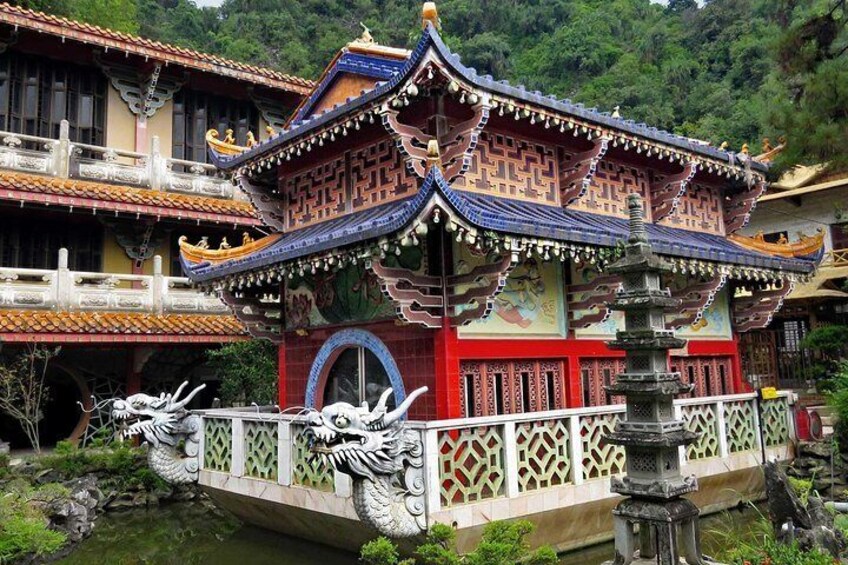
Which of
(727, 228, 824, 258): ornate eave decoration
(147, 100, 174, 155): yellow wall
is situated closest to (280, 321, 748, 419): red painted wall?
(727, 228, 824, 258): ornate eave decoration

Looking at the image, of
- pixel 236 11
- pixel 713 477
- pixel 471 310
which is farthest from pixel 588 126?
pixel 236 11

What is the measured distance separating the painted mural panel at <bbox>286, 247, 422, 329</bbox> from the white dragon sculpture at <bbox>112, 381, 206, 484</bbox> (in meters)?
2.08

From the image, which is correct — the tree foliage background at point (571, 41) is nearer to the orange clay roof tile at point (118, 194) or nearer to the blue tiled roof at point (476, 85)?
the orange clay roof tile at point (118, 194)

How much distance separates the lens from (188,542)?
1152cm

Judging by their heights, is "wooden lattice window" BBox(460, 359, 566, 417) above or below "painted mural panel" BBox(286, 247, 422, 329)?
below

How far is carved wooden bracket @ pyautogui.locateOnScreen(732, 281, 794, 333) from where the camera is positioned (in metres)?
13.8

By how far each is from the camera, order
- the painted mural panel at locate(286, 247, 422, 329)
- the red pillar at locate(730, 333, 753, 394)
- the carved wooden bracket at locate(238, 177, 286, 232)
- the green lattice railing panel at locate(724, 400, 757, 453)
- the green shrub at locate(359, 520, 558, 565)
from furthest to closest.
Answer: the red pillar at locate(730, 333, 753, 394)
the carved wooden bracket at locate(238, 177, 286, 232)
the green lattice railing panel at locate(724, 400, 757, 453)
the painted mural panel at locate(286, 247, 422, 329)
the green shrub at locate(359, 520, 558, 565)

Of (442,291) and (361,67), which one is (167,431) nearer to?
(442,291)

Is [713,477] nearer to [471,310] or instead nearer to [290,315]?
[471,310]

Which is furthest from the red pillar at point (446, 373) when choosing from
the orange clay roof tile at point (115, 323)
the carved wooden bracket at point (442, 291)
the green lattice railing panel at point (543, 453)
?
the orange clay roof tile at point (115, 323)

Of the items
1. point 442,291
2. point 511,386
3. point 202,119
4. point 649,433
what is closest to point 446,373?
point 442,291

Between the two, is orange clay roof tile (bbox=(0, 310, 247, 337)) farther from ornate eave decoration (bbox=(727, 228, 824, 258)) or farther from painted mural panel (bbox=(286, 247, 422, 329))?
ornate eave decoration (bbox=(727, 228, 824, 258))

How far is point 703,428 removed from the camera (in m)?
11.1

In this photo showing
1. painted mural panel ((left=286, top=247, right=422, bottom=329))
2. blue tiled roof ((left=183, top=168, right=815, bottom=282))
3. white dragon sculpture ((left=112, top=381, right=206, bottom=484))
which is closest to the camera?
blue tiled roof ((left=183, top=168, right=815, bottom=282))
